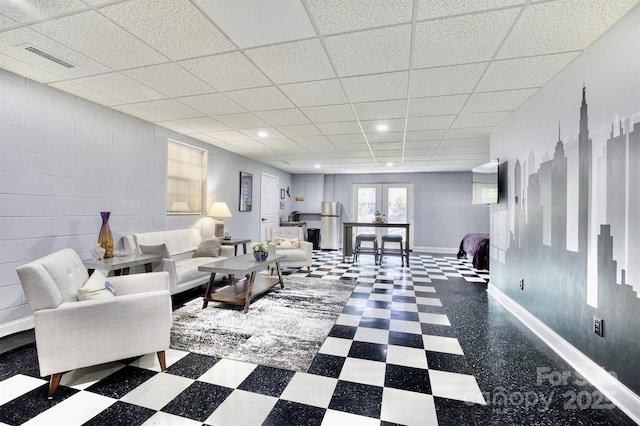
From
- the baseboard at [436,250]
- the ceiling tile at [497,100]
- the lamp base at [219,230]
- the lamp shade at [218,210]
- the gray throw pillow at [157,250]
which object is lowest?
the baseboard at [436,250]

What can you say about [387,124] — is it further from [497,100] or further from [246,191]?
[246,191]

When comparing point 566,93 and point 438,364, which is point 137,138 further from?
point 566,93

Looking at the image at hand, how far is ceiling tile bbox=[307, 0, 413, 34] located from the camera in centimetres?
169

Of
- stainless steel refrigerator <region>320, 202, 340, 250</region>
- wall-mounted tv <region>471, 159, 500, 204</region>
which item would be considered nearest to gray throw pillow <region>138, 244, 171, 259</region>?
wall-mounted tv <region>471, 159, 500, 204</region>

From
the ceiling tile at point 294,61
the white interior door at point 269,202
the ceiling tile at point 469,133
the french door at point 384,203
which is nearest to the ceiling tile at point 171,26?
the ceiling tile at point 294,61

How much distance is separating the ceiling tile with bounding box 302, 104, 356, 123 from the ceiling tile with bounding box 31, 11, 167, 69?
1678 millimetres

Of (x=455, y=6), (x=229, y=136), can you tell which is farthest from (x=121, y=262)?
(x=455, y=6)

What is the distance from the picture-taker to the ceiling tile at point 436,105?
310 centimetres

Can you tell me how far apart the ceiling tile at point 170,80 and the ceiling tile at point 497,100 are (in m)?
2.81

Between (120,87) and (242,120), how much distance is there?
4.61 feet

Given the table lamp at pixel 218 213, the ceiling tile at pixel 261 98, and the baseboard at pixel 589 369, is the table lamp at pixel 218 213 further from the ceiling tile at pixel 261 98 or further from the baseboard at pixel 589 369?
the baseboard at pixel 589 369

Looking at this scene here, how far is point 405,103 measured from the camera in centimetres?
324

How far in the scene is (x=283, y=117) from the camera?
380 centimetres

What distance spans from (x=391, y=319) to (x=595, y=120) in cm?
238
